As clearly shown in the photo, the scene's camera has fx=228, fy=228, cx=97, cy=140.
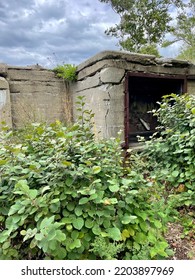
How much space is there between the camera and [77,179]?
4.80 feet

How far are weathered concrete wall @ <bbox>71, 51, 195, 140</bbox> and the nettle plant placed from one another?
6.56 feet

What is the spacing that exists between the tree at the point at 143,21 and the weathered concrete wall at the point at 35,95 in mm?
8543

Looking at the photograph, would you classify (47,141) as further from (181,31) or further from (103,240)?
(181,31)

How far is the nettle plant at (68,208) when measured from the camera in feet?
4.15

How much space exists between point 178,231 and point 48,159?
157 cm

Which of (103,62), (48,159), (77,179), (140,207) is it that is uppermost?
(103,62)

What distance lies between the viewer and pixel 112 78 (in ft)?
11.6

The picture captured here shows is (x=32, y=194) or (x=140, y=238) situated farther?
(x=140, y=238)

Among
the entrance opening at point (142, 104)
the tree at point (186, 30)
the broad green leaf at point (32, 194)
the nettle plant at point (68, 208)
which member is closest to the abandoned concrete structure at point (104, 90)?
the entrance opening at point (142, 104)

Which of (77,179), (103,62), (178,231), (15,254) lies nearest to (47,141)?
(77,179)

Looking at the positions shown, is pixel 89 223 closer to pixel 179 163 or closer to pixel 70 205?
pixel 70 205

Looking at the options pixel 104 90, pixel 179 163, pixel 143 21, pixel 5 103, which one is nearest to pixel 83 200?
Answer: pixel 179 163

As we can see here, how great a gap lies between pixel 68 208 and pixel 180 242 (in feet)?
4.24

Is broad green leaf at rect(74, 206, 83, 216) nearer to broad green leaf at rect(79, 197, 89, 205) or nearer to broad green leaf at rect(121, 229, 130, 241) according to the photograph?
broad green leaf at rect(79, 197, 89, 205)
